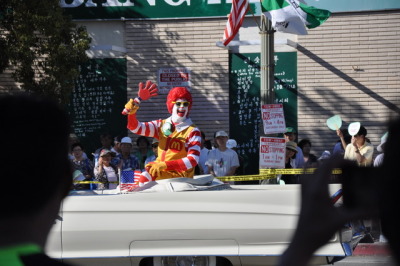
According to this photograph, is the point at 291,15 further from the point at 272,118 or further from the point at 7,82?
the point at 7,82

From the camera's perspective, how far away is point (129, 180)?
8.90 m

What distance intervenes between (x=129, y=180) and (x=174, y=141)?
70 centimetres

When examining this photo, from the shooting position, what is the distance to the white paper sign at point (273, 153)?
445 inches

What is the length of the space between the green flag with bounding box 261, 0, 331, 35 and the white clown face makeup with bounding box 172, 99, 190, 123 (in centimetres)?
297

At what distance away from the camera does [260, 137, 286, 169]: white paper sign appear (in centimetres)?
1130

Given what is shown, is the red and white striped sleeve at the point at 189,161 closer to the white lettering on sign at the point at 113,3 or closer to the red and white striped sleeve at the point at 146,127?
the red and white striped sleeve at the point at 146,127

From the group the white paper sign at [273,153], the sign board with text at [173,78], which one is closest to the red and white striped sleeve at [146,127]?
the white paper sign at [273,153]

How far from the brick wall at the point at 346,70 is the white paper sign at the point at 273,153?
16.7ft

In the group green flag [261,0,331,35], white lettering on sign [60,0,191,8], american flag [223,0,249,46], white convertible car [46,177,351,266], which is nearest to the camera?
white convertible car [46,177,351,266]

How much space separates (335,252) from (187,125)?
A: 2.68 metres

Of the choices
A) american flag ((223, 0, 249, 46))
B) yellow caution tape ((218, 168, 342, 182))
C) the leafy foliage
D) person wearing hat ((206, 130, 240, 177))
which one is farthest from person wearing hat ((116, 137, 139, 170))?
the leafy foliage

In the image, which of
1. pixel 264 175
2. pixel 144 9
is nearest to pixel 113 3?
pixel 144 9

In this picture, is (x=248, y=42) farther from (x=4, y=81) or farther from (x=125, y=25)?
(x=4, y=81)

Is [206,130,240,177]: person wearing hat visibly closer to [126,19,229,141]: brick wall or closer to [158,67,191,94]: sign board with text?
[126,19,229,141]: brick wall
